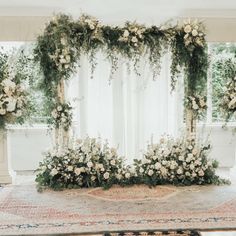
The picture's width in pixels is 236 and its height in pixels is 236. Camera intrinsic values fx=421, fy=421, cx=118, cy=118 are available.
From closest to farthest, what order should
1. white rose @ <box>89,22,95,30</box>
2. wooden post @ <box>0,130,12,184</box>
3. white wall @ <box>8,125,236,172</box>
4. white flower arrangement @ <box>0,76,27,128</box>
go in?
white rose @ <box>89,22,95,30</box>
white flower arrangement @ <box>0,76,27,128</box>
wooden post @ <box>0,130,12,184</box>
white wall @ <box>8,125,236,172</box>

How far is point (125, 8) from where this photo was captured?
21.5 ft

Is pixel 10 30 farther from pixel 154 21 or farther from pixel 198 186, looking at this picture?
pixel 198 186

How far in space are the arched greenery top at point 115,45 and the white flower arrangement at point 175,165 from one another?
36.7 inches

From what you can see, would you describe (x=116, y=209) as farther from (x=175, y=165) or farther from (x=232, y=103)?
(x=232, y=103)

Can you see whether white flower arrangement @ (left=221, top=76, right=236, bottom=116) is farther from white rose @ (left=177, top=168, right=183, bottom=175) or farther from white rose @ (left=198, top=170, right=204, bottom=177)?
white rose @ (left=177, top=168, right=183, bottom=175)

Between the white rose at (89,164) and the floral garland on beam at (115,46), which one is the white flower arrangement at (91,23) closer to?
the floral garland on beam at (115,46)

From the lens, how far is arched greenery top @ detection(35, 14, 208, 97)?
5840 mm

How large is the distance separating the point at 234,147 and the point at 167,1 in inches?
123

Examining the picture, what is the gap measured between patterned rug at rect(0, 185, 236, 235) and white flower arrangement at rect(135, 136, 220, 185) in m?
0.20

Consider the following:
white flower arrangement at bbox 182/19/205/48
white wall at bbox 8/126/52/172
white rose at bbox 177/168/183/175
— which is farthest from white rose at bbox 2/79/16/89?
white rose at bbox 177/168/183/175

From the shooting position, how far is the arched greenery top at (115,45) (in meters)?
5.84

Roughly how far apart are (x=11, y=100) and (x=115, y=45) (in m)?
1.65

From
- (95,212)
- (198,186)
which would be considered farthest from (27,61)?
(198,186)

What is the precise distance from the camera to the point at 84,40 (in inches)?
232
